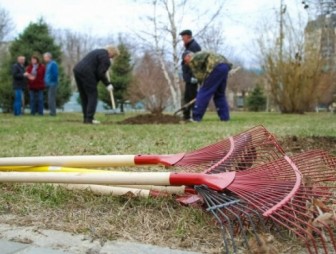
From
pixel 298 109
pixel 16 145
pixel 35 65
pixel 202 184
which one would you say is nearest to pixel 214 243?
pixel 202 184

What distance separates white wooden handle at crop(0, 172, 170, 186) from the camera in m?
1.96

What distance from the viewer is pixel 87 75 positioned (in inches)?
342

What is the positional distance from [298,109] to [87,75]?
1151cm

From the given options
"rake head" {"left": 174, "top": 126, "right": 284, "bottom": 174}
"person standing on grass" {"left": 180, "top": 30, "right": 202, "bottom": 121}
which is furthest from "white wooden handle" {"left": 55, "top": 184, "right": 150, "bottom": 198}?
"person standing on grass" {"left": 180, "top": 30, "right": 202, "bottom": 121}

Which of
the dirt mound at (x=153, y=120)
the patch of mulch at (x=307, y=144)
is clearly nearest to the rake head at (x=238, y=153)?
the patch of mulch at (x=307, y=144)

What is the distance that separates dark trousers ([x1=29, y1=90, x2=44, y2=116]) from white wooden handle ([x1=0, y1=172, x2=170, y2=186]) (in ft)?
40.1

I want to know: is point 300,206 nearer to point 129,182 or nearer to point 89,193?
point 129,182

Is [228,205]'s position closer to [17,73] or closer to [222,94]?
[222,94]

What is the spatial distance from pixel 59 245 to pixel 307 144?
10.6ft

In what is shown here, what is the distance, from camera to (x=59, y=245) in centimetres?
172

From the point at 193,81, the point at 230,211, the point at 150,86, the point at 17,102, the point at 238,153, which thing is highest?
the point at 150,86

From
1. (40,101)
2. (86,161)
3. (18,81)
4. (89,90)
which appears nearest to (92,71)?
(89,90)

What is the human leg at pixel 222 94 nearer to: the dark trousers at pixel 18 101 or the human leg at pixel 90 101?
the human leg at pixel 90 101

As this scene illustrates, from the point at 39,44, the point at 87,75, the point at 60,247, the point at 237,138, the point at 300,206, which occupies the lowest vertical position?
the point at 60,247
